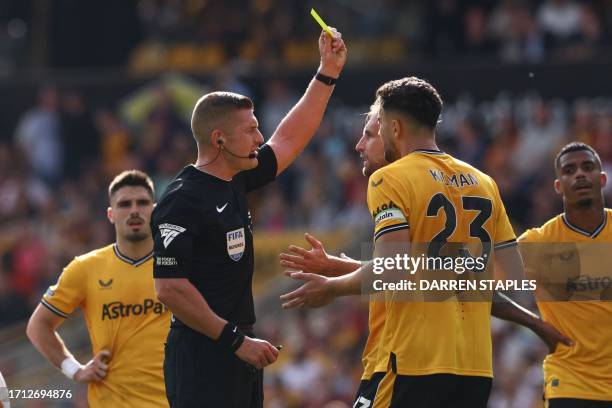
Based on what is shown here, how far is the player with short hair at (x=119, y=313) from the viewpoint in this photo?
8.52 m

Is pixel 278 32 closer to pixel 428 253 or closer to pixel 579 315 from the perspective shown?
pixel 579 315

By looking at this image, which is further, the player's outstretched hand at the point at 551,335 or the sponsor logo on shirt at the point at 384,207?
the player's outstretched hand at the point at 551,335

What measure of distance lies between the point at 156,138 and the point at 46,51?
4466 mm

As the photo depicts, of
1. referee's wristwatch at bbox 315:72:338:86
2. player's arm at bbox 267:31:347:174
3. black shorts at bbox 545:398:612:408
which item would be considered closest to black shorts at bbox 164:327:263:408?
player's arm at bbox 267:31:347:174

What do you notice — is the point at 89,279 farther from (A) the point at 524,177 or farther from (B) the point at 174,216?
(A) the point at 524,177

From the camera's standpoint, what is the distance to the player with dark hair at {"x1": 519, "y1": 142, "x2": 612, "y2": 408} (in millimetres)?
8539

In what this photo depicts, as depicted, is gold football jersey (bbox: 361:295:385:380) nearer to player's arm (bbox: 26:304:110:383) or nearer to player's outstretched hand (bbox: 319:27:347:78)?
player's outstretched hand (bbox: 319:27:347:78)

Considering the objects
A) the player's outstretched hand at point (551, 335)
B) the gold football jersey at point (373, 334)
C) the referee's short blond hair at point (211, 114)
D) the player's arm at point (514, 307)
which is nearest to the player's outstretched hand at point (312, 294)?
the gold football jersey at point (373, 334)

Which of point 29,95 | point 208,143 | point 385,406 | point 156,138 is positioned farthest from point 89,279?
point 29,95

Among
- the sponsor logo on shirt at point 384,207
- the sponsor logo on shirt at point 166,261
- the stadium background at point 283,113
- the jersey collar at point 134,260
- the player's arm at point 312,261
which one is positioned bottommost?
the sponsor logo on shirt at point 166,261

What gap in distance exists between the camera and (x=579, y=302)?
862 cm

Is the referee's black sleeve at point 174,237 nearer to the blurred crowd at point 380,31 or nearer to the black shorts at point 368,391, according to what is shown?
the black shorts at point 368,391

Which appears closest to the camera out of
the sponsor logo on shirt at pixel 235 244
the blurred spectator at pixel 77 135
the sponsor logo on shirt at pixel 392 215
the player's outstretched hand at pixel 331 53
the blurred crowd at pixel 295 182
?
the sponsor logo on shirt at pixel 392 215

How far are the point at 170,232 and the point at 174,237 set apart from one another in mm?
40
